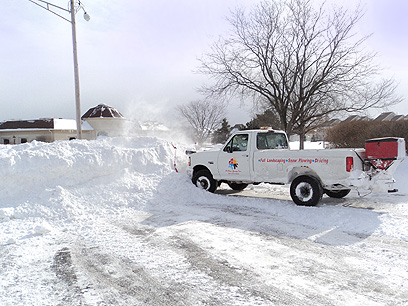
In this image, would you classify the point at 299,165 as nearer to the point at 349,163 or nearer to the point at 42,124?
the point at 349,163

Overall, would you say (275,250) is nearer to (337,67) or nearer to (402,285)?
(402,285)

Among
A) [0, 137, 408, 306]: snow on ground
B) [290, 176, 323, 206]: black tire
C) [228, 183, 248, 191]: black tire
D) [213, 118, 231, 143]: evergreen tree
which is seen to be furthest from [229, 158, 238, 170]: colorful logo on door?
[213, 118, 231, 143]: evergreen tree

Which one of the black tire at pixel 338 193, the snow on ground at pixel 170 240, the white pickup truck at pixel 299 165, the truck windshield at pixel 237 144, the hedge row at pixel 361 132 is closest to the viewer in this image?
the snow on ground at pixel 170 240

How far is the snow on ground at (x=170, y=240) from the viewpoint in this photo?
393cm

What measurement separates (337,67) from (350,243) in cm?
1402

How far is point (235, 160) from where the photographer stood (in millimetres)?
9945

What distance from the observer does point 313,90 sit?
17375mm

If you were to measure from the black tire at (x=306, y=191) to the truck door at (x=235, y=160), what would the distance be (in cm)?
162

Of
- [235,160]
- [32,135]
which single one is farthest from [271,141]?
[32,135]

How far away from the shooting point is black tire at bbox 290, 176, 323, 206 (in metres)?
8.17

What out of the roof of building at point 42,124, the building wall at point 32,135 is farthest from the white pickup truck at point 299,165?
the roof of building at point 42,124

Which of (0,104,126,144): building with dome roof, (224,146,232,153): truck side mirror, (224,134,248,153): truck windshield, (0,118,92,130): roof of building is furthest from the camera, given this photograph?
(0,118,92,130): roof of building

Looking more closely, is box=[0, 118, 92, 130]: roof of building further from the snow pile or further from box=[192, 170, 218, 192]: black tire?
box=[192, 170, 218, 192]: black tire

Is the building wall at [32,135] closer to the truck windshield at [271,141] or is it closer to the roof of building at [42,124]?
the roof of building at [42,124]
